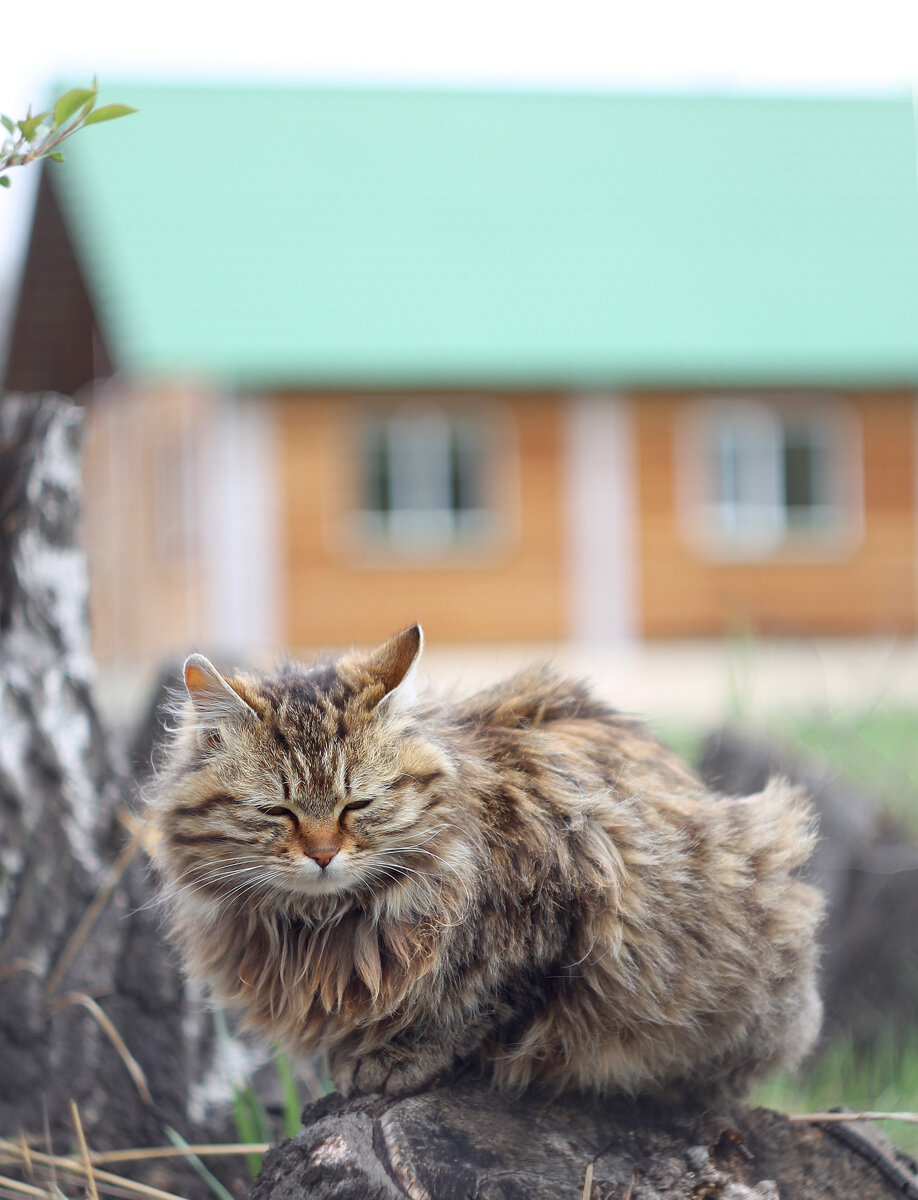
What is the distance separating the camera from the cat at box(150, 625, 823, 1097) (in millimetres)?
1878

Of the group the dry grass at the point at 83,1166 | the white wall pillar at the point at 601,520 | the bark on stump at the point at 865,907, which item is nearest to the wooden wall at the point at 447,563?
the white wall pillar at the point at 601,520

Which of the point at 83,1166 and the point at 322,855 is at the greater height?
the point at 322,855

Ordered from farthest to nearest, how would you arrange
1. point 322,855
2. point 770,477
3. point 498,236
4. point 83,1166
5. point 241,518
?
1. point 498,236
2. point 770,477
3. point 241,518
4. point 83,1166
5. point 322,855

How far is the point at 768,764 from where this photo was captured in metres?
4.31

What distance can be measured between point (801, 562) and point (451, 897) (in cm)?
1380

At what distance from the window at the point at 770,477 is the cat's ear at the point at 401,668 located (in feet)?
42.7

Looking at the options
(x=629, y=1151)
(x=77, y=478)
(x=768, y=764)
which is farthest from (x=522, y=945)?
(x=768, y=764)

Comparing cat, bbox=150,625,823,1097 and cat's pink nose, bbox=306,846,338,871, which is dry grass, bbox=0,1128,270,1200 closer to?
cat, bbox=150,625,823,1097

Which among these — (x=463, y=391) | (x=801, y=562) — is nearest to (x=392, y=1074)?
(x=463, y=391)

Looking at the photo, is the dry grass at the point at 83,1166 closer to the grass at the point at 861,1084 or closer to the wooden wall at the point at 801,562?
A: the grass at the point at 861,1084

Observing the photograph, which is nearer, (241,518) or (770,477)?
(241,518)

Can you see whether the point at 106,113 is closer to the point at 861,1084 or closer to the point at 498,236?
the point at 861,1084

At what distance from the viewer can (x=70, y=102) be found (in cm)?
167

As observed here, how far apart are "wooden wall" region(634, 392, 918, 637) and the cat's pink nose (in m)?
12.9
